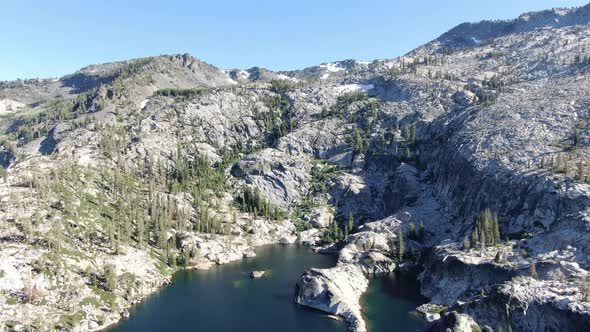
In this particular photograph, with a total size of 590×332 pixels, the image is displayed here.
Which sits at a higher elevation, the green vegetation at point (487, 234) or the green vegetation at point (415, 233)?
the green vegetation at point (487, 234)

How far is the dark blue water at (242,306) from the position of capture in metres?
91.1

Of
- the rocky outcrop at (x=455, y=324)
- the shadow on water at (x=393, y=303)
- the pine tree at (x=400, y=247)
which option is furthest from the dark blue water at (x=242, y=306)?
the rocky outcrop at (x=455, y=324)

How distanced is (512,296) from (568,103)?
122 m

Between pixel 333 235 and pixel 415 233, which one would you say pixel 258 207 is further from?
pixel 415 233

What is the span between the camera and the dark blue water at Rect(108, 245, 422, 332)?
299 ft

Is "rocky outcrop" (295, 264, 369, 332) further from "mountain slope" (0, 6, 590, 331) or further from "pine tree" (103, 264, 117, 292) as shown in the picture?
"pine tree" (103, 264, 117, 292)

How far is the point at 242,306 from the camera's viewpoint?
10362cm

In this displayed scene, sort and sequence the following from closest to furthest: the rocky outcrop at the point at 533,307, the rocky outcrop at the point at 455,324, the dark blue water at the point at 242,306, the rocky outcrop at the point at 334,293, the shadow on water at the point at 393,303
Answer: the rocky outcrop at the point at 533,307 → the rocky outcrop at the point at 455,324 → the shadow on water at the point at 393,303 → the dark blue water at the point at 242,306 → the rocky outcrop at the point at 334,293

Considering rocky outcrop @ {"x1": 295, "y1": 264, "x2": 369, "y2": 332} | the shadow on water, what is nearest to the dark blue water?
the shadow on water

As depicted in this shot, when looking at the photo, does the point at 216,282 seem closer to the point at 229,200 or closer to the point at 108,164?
the point at 229,200

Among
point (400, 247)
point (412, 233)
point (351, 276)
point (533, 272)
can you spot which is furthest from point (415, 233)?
point (533, 272)

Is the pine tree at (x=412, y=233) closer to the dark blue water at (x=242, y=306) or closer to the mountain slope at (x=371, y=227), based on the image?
the mountain slope at (x=371, y=227)

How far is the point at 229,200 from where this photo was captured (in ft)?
648

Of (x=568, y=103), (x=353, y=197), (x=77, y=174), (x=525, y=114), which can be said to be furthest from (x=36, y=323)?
(x=568, y=103)
